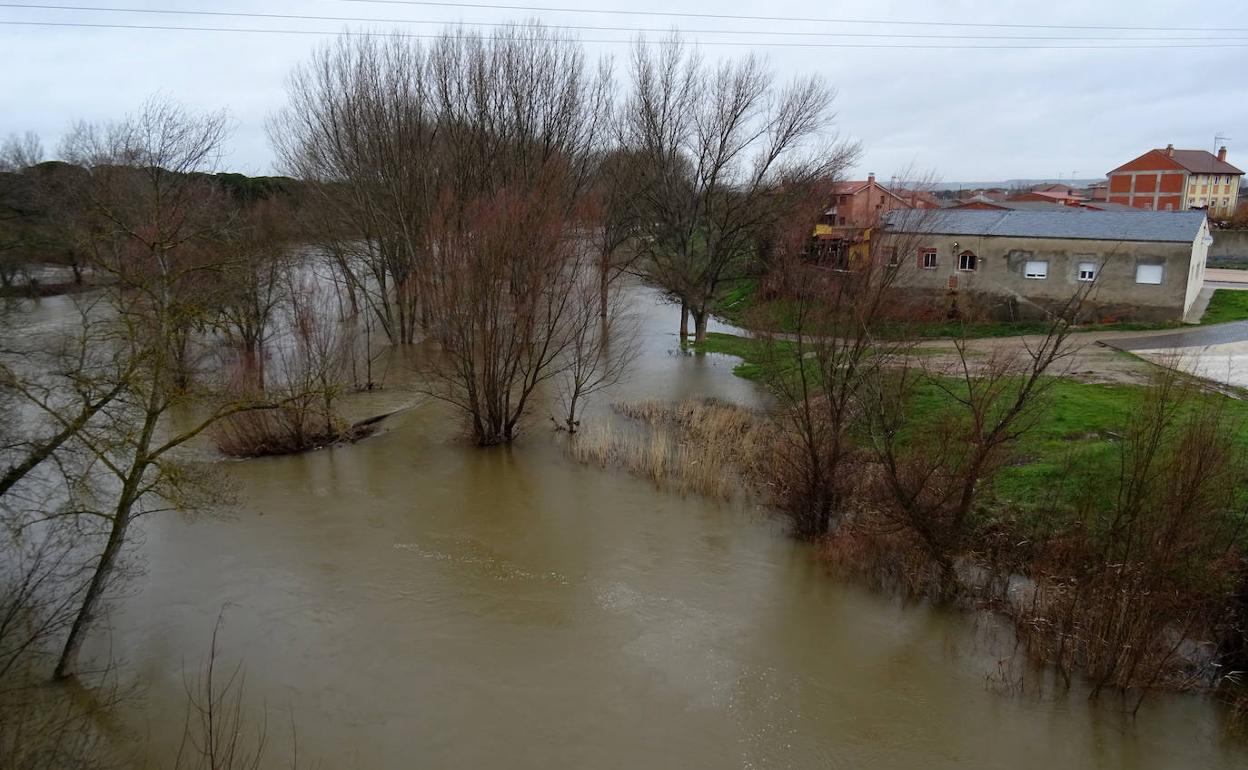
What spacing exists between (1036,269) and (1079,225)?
196 centimetres

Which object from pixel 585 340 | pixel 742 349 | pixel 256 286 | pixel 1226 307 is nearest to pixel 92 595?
pixel 585 340

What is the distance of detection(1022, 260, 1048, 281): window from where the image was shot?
23.1 meters

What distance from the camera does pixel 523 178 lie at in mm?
20844

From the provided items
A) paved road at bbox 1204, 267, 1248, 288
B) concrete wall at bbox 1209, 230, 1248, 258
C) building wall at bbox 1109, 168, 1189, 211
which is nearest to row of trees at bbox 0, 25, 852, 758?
paved road at bbox 1204, 267, 1248, 288

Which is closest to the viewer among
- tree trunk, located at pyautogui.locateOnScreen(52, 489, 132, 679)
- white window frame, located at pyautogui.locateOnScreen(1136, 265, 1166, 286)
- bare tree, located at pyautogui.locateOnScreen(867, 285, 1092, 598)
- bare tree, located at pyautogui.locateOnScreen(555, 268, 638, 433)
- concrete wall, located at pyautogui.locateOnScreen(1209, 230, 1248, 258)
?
tree trunk, located at pyautogui.locateOnScreen(52, 489, 132, 679)

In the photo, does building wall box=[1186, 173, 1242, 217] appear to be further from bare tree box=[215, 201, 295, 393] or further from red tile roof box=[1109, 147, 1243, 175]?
bare tree box=[215, 201, 295, 393]

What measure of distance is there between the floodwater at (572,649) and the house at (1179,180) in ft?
197

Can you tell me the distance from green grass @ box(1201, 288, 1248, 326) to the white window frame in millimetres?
→ 1822

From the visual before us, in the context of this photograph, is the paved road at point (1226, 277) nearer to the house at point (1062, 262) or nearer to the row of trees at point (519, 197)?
the house at point (1062, 262)

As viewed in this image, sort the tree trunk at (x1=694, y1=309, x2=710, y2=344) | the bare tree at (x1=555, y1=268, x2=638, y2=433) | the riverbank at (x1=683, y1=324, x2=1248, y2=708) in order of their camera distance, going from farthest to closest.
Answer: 1. the tree trunk at (x1=694, y1=309, x2=710, y2=344)
2. the bare tree at (x1=555, y1=268, x2=638, y2=433)
3. the riverbank at (x1=683, y1=324, x2=1248, y2=708)

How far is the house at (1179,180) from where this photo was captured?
55.6 meters

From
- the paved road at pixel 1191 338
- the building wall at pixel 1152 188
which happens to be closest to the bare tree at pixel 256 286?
the paved road at pixel 1191 338

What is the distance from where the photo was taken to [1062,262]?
22.8 metres

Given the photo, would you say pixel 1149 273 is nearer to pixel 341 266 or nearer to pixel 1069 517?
pixel 1069 517
